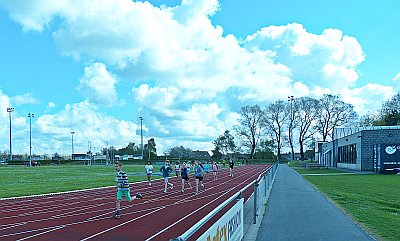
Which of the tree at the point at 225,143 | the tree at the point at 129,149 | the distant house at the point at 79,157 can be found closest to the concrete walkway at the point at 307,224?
the tree at the point at 225,143

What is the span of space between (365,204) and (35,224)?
37.5ft

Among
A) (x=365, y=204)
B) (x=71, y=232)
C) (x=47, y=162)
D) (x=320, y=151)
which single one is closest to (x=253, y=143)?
(x=320, y=151)

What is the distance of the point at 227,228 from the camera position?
23.3 ft

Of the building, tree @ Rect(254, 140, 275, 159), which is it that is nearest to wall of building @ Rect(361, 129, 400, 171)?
the building

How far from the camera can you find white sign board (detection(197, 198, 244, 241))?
18.0 ft

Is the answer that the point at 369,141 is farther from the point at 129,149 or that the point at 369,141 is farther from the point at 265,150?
the point at 129,149

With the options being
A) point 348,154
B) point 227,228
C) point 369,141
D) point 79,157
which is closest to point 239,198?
point 227,228

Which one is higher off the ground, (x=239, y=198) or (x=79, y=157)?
(x=239, y=198)

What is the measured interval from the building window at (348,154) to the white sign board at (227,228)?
45.8 m

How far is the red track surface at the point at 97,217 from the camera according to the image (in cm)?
1120

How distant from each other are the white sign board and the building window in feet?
150

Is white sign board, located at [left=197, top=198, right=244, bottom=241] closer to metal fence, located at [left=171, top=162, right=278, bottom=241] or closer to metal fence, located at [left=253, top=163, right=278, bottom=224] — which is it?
metal fence, located at [left=171, top=162, right=278, bottom=241]

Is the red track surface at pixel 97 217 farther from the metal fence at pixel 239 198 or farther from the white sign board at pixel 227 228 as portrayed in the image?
the white sign board at pixel 227 228

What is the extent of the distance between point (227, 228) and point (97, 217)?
801 centimetres
